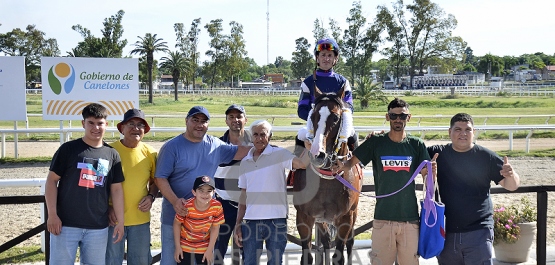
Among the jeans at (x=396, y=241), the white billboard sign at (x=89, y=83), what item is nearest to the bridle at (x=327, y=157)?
the jeans at (x=396, y=241)

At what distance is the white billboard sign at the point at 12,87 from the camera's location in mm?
12078

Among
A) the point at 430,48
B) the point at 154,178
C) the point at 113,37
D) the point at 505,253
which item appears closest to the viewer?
the point at 154,178

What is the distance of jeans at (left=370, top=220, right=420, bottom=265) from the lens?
3760mm

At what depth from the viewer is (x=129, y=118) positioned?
13.1ft

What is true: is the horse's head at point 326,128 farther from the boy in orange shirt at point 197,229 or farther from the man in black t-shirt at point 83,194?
the man in black t-shirt at point 83,194

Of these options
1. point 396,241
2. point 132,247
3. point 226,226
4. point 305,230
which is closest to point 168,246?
point 132,247

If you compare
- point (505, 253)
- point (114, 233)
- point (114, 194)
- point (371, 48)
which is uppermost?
point (371, 48)

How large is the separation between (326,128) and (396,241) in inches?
40.1

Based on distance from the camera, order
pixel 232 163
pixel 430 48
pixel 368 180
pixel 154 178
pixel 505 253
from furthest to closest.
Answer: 1. pixel 430 48
2. pixel 368 180
3. pixel 505 253
4. pixel 232 163
5. pixel 154 178

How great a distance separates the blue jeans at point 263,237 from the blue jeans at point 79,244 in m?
1.09

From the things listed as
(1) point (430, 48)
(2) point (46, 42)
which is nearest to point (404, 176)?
(1) point (430, 48)

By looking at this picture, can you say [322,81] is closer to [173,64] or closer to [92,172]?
[92,172]

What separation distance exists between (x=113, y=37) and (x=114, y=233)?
5385 cm

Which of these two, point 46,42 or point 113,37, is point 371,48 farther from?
point 46,42
